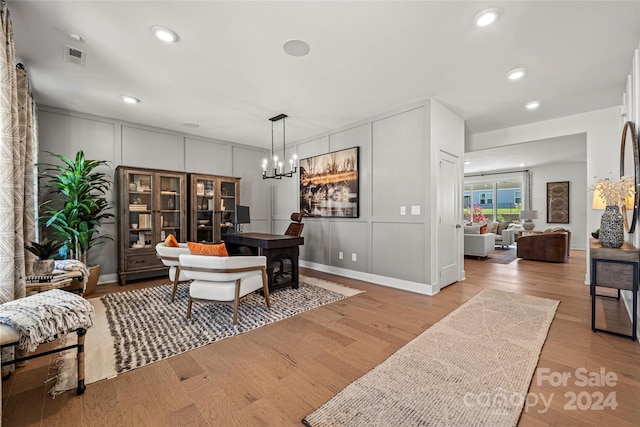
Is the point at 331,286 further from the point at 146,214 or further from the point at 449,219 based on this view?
the point at 146,214

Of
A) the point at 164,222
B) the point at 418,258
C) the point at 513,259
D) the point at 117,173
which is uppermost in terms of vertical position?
the point at 117,173

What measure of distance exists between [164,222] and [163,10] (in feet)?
11.2

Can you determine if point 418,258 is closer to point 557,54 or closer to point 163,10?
point 557,54

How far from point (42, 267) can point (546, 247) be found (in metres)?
8.59

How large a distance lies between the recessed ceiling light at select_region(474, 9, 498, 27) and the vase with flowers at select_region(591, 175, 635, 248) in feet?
6.45

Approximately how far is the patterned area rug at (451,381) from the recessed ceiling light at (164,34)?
3.01 meters

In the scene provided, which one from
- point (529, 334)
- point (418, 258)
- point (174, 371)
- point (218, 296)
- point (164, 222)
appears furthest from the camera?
point (164, 222)

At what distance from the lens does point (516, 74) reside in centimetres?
297

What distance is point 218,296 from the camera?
2.68 meters

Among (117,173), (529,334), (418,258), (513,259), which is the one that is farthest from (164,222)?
(513,259)

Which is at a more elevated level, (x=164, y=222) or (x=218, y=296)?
(x=164, y=222)

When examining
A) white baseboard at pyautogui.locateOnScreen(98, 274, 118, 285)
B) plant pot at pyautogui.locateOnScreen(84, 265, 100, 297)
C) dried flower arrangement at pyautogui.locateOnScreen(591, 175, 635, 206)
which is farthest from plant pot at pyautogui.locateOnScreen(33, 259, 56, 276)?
dried flower arrangement at pyautogui.locateOnScreen(591, 175, 635, 206)

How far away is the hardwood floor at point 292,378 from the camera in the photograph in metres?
1.53

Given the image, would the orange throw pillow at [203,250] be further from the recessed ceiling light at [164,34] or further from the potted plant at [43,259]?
the recessed ceiling light at [164,34]
